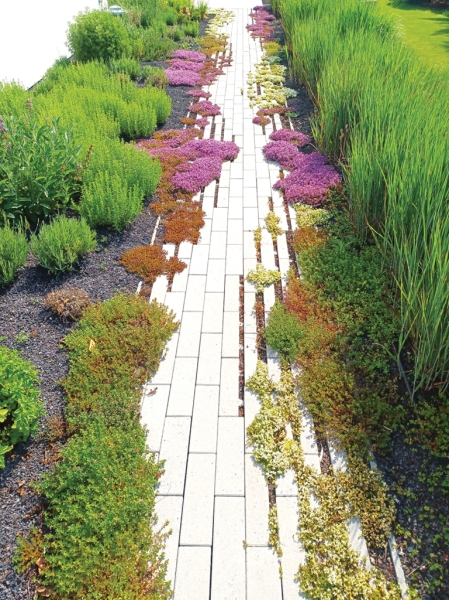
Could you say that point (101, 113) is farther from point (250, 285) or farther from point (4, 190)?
point (250, 285)

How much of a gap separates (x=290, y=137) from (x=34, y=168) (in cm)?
426

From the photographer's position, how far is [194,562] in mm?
2705

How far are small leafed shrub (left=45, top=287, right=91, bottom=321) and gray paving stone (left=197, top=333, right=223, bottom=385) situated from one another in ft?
3.91

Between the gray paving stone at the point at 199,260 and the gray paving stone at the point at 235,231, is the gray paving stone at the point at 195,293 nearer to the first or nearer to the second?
the gray paving stone at the point at 199,260

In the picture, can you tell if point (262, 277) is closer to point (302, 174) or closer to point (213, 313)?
point (213, 313)

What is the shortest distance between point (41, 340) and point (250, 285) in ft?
6.94

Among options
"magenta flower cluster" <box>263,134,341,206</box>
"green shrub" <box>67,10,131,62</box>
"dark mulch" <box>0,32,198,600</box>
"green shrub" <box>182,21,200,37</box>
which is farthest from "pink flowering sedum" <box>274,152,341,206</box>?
"green shrub" <box>182,21,200,37</box>

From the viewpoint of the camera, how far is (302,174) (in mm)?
6414

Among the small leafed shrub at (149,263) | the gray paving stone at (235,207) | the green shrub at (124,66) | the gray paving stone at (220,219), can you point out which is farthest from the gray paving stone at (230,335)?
the green shrub at (124,66)

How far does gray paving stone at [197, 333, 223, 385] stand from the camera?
3.82 m

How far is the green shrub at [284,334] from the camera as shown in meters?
3.95

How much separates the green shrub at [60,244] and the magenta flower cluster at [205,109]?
15.6ft

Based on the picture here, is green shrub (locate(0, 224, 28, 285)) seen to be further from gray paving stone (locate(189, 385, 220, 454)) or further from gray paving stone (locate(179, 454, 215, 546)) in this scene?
gray paving stone (locate(179, 454, 215, 546))

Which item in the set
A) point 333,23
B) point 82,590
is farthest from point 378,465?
point 333,23
